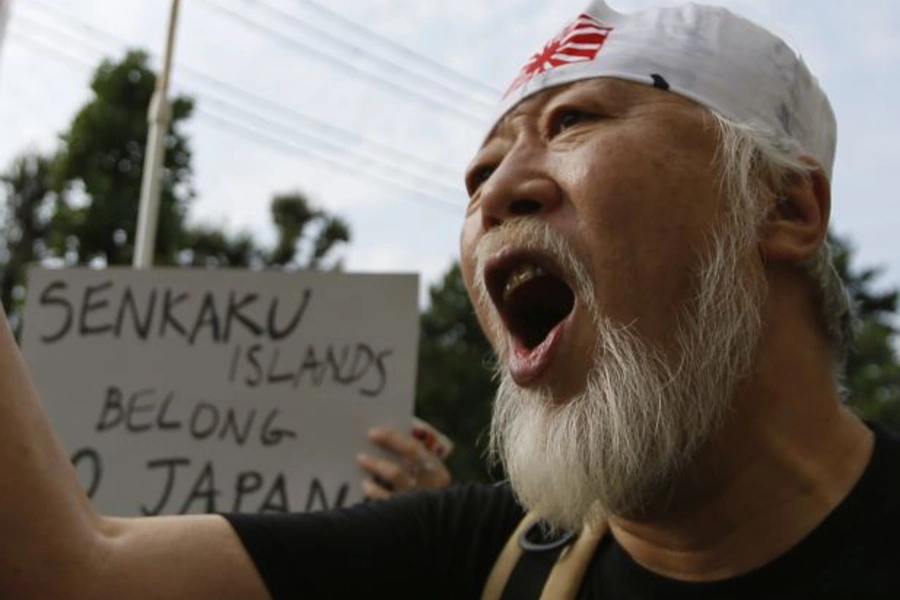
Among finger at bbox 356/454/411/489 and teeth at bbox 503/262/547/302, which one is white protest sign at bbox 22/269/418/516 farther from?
teeth at bbox 503/262/547/302

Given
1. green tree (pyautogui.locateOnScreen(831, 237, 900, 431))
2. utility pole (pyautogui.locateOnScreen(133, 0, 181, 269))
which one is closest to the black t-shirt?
utility pole (pyautogui.locateOnScreen(133, 0, 181, 269))

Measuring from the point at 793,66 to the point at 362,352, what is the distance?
1.34 meters

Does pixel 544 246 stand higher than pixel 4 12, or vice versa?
pixel 4 12

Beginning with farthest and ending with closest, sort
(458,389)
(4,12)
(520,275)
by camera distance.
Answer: (458,389) → (520,275) → (4,12)

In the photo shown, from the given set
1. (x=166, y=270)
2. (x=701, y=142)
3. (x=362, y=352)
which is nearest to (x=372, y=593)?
(x=701, y=142)

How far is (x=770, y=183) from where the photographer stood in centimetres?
166

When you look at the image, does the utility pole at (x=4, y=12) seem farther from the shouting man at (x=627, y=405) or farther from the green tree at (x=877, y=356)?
Result: the green tree at (x=877, y=356)

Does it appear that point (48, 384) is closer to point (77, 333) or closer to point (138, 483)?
point (77, 333)

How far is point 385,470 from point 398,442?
74 mm

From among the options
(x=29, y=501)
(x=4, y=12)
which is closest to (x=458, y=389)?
(x=29, y=501)

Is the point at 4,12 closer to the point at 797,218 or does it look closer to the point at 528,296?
the point at 528,296

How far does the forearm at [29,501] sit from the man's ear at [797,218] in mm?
987

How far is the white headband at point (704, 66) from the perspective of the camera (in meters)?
1.65

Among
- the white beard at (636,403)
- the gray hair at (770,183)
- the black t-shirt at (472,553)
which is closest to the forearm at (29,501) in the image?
the black t-shirt at (472,553)
